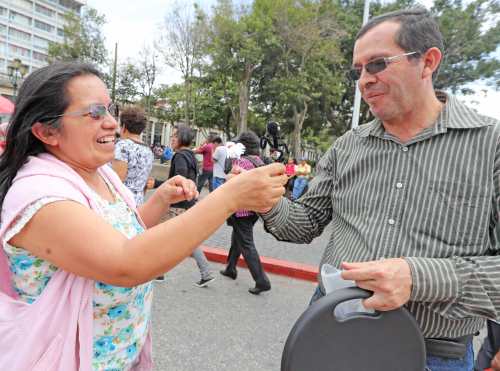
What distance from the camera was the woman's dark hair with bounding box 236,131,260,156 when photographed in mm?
3646

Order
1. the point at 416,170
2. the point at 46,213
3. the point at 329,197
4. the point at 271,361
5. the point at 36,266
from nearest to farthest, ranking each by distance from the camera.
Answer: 1. the point at 46,213
2. the point at 36,266
3. the point at 416,170
4. the point at 329,197
5. the point at 271,361

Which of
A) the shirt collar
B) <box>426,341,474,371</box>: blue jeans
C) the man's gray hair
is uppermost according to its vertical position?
the man's gray hair

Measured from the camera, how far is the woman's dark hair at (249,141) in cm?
365

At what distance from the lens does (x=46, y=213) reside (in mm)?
976

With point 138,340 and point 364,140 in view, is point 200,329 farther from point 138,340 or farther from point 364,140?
point 364,140

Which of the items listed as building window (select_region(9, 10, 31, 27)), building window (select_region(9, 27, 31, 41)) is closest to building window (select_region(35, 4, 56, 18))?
building window (select_region(9, 10, 31, 27))

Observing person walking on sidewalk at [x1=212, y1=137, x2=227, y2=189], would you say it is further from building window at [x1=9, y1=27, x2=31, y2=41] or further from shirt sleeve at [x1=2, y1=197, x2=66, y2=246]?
building window at [x1=9, y1=27, x2=31, y2=41]

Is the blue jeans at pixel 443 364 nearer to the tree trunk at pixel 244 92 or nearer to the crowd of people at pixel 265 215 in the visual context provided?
the crowd of people at pixel 265 215

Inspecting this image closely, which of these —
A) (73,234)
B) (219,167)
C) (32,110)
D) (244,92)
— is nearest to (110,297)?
(73,234)

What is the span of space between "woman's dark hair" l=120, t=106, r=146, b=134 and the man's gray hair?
2.86 meters

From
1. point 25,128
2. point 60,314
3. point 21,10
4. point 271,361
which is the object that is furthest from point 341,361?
point 21,10

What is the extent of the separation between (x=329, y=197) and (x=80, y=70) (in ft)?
3.85

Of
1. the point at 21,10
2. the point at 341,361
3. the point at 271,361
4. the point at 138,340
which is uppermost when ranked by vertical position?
the point at 21,10

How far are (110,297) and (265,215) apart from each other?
0.69 m
